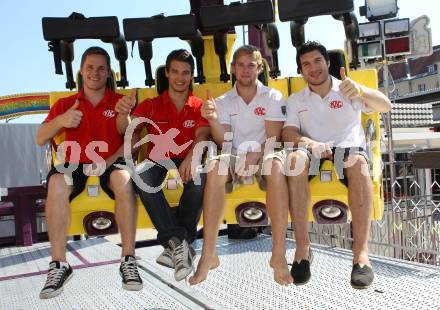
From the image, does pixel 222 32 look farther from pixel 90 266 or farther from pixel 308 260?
pixel 90 266

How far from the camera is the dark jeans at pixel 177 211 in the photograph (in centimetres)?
227

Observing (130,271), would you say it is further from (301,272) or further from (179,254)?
(301,272)

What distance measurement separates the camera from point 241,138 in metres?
2.53

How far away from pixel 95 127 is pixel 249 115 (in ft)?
2.63

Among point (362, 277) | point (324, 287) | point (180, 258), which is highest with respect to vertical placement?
point (180, 258)

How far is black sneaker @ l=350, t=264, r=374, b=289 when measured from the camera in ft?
6.84

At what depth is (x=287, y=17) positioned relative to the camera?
98.3 inches

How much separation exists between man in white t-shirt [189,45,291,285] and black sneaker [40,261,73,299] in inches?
23.5

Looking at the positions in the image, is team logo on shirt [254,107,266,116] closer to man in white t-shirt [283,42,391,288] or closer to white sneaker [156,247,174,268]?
man in white t-shirt [283,42,391,288]

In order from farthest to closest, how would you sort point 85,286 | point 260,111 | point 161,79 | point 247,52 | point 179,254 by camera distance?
point 85,286
point 161,79
point 260,111
point 247,52
point 179,254

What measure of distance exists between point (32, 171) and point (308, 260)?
28.1 feet

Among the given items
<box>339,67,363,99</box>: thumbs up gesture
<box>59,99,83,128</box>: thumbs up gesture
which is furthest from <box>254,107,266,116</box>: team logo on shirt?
<box>59,99,83,128</box>: thumbs up gesture

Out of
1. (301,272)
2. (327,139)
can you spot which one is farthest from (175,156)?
(301,272)

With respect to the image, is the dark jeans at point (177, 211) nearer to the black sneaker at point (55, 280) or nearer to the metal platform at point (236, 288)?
the black sneaker at point (55, 280)
